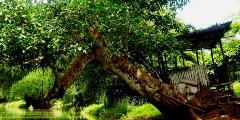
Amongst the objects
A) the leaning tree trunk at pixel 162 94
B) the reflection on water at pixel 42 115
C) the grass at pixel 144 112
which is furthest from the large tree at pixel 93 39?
the reflection on water at pixel 42 115

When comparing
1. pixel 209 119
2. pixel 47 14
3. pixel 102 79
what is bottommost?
pixel 209 119

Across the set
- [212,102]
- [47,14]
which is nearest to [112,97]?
[212,102]

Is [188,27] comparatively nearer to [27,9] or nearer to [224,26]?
[224,26]

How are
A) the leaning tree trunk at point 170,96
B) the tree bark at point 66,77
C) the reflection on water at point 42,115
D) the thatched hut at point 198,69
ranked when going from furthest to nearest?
the reflection on water at point 42,115
the thatched hut at point 198,69
the leaning tree trunk at point 170,96
the tree bark at point 66,77

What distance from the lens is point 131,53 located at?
2270 cm

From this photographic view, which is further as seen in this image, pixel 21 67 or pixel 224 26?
pixel 224 26

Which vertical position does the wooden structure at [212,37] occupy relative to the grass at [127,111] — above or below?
above

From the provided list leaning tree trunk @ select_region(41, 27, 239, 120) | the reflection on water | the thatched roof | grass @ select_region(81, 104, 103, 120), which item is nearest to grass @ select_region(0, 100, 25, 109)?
the reflection on water

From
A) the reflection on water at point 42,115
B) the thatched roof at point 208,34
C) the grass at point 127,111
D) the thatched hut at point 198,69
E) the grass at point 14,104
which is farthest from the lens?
the grass at point 14,104

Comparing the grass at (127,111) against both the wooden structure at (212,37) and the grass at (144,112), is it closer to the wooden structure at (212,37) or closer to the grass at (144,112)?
the grass at (144,112)

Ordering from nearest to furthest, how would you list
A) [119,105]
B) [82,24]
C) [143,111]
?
[82,24]
[143,111]
[119,105]

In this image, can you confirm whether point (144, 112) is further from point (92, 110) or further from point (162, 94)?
point (92, 110)

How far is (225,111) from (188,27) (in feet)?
20.0

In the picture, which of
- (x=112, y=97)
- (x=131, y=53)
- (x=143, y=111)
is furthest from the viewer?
(x=112, y=97)
